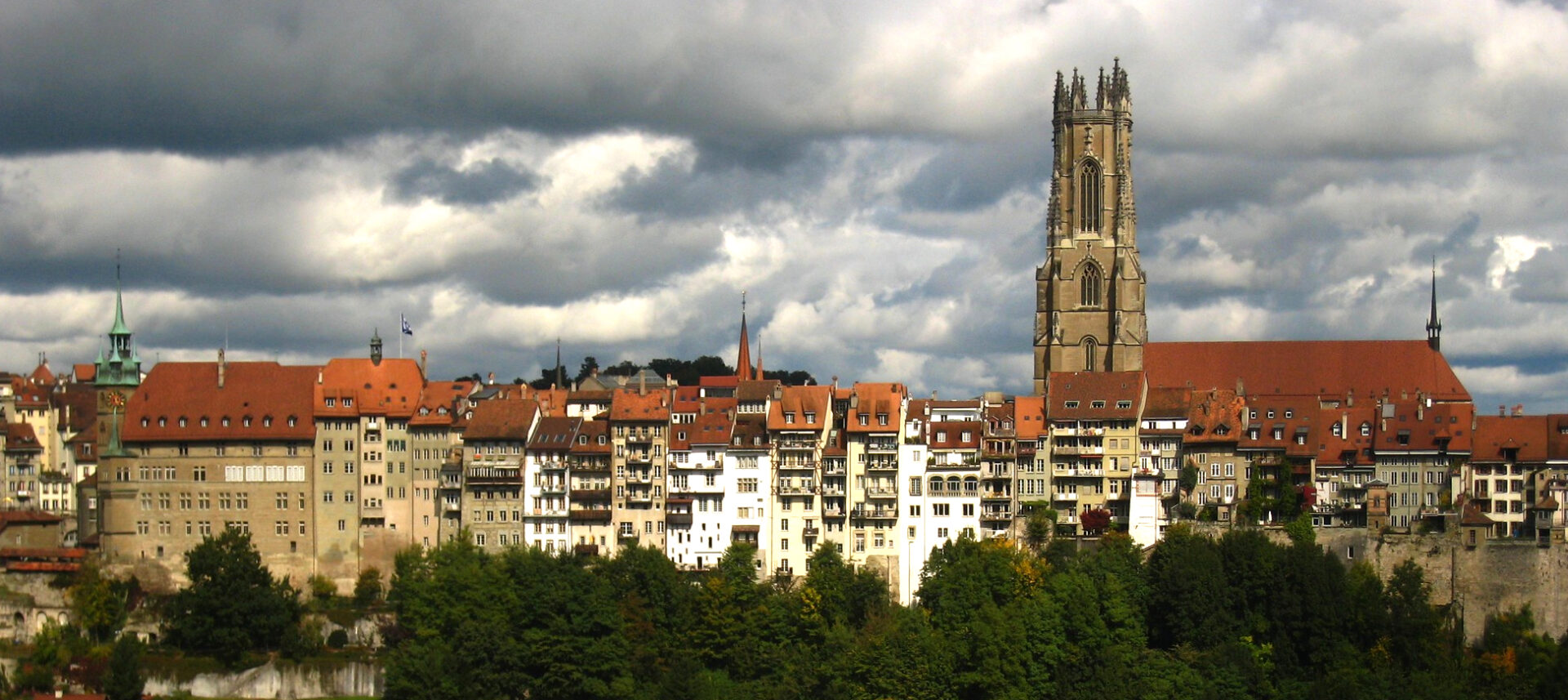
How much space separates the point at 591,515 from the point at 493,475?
18.2 feet

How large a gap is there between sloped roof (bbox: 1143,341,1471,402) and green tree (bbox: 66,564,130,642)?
57388 mm

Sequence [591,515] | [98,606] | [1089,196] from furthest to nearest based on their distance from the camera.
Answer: [1089,196] → [591,515] → [98,606]

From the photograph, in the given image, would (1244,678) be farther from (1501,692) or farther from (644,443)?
(644,443)

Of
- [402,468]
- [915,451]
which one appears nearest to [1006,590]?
[915,451]

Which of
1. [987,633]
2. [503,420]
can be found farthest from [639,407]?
[987,633]

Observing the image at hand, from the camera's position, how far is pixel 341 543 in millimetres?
130875

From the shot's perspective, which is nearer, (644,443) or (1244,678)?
(1244,678)

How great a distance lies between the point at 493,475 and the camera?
130375 mm

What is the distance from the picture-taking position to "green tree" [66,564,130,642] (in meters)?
126

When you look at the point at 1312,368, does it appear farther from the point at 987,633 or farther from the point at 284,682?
the point at 284,682

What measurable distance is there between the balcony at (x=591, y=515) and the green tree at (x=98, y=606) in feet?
75.5

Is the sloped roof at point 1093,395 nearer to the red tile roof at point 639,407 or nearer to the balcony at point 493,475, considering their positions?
the red tile roof at point 639,407

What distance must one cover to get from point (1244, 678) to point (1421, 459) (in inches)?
748

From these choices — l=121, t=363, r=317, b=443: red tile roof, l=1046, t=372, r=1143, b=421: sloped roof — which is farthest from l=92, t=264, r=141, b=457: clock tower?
l=1046, t=372, r=1143, b=421: sloped roof
